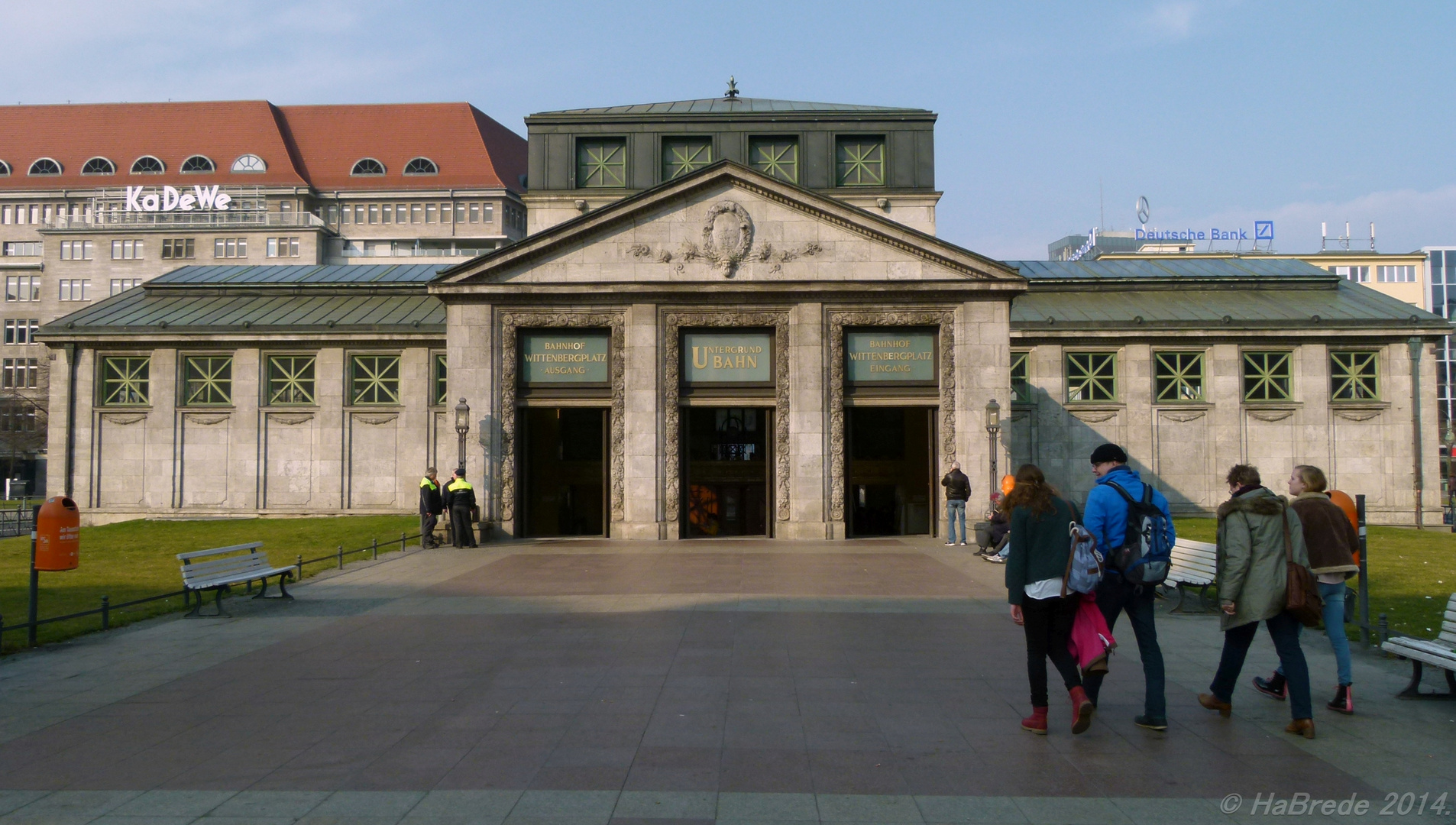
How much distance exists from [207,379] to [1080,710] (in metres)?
36.1

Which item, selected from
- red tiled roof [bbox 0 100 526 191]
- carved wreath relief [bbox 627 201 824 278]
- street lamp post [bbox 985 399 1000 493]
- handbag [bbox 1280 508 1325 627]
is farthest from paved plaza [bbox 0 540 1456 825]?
red tiled roof [bbox 0 100 526 191]

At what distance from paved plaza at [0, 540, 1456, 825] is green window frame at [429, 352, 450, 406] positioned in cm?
2191

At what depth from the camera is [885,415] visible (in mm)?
39562

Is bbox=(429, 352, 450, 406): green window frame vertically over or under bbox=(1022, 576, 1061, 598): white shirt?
over

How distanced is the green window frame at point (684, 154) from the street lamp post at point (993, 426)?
13788mm

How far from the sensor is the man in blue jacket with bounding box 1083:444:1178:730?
8.26m

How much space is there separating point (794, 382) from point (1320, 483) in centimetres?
1934

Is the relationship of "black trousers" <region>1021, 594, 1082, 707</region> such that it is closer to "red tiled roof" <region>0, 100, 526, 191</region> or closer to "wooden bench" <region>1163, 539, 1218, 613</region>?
"wooden bench" <region>1163, 539, 1218, 613</region>

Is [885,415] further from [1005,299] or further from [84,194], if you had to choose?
[84,194]

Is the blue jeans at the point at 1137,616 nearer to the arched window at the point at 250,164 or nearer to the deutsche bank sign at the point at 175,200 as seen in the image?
the deutsche bank sign at the point at 175,200

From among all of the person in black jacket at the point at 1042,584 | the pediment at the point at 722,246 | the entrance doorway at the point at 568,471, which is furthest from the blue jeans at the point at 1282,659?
the entrance doorway at the point at 568,471

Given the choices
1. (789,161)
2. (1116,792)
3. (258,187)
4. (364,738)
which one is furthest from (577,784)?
(258,187)

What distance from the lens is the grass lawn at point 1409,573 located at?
1394cm

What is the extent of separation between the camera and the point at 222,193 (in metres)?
91.2
